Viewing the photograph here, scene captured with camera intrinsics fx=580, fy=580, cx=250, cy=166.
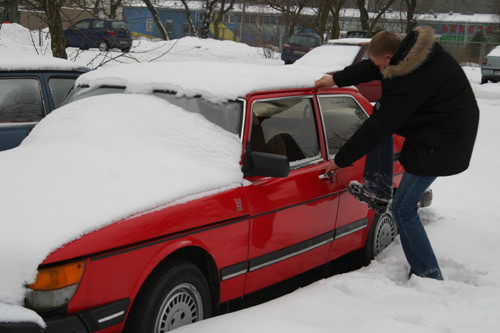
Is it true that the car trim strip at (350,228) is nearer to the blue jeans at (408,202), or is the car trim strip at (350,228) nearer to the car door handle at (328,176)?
the blue jeans at (408,202)

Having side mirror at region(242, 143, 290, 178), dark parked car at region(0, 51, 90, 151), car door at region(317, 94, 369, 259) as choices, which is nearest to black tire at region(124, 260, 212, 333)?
side mirror at region(242, 143, 290, 178)

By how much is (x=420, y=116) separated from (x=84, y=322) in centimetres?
256

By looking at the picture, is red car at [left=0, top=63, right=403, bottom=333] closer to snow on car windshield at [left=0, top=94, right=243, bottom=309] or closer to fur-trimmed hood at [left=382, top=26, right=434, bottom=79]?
snow on car windshield at [left=0, top=94, right=243, bottom=309]

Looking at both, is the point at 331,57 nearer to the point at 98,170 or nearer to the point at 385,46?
the point at 385,46

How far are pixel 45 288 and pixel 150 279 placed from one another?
583 millimetres

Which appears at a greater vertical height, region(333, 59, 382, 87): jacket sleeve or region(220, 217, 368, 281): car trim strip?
region(333, 59, 382, 87): jacket sleeve

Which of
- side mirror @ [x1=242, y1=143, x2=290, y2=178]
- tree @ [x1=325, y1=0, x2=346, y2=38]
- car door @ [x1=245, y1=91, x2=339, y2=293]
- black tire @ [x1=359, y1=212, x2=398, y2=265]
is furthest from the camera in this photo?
tree @ [x1=325, y1=0, x2=346, y2=38]

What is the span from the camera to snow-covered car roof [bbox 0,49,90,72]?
5852 millimetres

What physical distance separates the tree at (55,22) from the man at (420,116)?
20.7ft

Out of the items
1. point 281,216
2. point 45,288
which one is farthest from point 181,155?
point 45,288

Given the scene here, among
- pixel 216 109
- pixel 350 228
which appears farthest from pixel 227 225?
pixel 350 228

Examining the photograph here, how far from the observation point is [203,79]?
12.9 ft

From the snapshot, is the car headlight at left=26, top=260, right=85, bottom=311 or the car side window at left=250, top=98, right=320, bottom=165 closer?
the car headlight at left=26, top=260, right=85, bottom=311

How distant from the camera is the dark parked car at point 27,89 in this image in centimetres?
566
